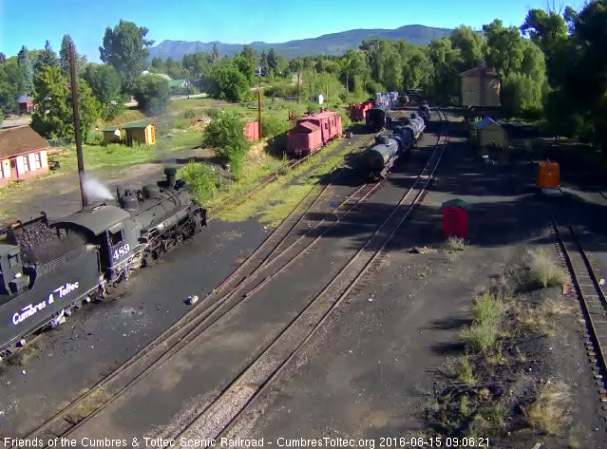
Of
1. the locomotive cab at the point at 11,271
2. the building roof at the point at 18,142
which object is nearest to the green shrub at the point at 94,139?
the building roof at the point at 18,142

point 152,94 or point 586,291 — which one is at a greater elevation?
point 152,94

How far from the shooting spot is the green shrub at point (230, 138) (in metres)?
29.5

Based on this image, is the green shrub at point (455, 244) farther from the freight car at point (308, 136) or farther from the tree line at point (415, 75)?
the freight car at point (308, 136)

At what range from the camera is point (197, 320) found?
13500mm

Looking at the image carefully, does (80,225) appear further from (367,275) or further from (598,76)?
(598,76)

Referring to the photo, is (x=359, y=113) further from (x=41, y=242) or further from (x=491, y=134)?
(x=41, y=242)

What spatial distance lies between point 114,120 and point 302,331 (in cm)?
5284

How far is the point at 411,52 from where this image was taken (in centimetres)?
11481

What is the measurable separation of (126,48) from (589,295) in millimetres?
67533

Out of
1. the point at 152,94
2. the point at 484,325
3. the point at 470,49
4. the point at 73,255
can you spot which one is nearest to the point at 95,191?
the point at 73,255

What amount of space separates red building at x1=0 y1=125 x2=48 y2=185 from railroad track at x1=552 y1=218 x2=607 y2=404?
2918cm

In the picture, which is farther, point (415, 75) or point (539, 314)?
point (415, 75)

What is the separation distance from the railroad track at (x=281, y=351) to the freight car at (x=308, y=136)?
54.3 ft

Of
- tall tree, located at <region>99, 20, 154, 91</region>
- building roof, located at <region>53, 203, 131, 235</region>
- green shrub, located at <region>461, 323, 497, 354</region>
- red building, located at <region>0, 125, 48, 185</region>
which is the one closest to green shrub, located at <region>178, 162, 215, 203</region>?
building roof, located at <region>53, 203, 131, 235</region>
